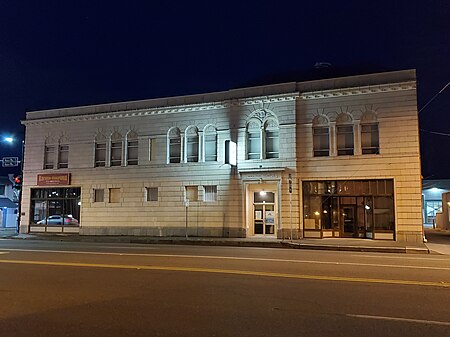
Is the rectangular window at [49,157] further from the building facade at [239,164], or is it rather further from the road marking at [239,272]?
the road marking at [239,272]

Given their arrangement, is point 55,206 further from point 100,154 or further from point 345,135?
point 345,135

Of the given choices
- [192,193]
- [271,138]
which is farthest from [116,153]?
[271,138]

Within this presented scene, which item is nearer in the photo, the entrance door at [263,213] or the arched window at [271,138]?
the arched window at [271,138]

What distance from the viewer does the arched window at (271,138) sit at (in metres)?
25.6

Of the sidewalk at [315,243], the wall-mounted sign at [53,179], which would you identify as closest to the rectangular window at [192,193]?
the sidewalk at [315,243]

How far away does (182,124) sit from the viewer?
2791 centimetres

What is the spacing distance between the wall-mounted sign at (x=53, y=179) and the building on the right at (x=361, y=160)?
16.9 meters

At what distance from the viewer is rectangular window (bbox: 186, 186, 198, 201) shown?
2714 cm

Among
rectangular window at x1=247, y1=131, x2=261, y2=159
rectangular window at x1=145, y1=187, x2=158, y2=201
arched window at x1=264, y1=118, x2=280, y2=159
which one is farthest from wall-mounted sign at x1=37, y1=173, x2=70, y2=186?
arched window at x1=264, y1=118, x2=280, y2=159

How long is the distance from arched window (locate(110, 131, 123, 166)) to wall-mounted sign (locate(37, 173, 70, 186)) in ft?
12.2

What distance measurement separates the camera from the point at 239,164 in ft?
85.5

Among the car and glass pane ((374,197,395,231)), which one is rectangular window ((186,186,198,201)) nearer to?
the car

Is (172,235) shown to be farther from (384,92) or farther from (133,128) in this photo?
(384,92)

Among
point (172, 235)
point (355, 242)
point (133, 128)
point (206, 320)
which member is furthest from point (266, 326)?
point (133, 128)
